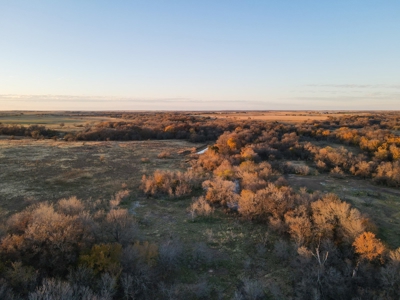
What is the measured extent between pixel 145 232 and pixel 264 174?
7035 millimetres

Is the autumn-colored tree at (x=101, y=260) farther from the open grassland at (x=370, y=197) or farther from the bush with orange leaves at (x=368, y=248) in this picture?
the open grassland at (x=370, y=197)

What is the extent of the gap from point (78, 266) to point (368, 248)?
6188mm

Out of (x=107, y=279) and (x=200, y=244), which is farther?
(x=200, y=244)

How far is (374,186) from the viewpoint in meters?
13.4

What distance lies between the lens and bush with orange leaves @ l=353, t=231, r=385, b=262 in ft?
18.7

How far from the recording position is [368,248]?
5.81m

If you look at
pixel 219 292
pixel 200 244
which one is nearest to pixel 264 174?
pixel 200 244

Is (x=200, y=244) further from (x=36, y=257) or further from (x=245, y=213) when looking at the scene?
(x=36, y=257)

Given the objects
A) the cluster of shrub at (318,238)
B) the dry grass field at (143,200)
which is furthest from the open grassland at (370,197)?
the dry grass field at (143,200)

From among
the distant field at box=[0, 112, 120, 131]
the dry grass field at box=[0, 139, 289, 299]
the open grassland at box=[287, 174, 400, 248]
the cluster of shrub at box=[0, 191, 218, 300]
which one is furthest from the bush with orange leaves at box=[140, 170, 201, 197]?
the distant field at box=[0, 112, 120, 131]

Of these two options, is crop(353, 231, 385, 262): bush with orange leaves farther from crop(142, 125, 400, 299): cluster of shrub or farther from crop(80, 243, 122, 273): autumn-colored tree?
crop(80, 243, 122, 273): autumn-colored tree

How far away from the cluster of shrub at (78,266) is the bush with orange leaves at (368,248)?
357 centimetres

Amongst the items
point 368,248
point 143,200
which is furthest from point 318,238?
point 143,200

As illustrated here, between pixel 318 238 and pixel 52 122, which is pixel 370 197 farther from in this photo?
pixel 52 122
